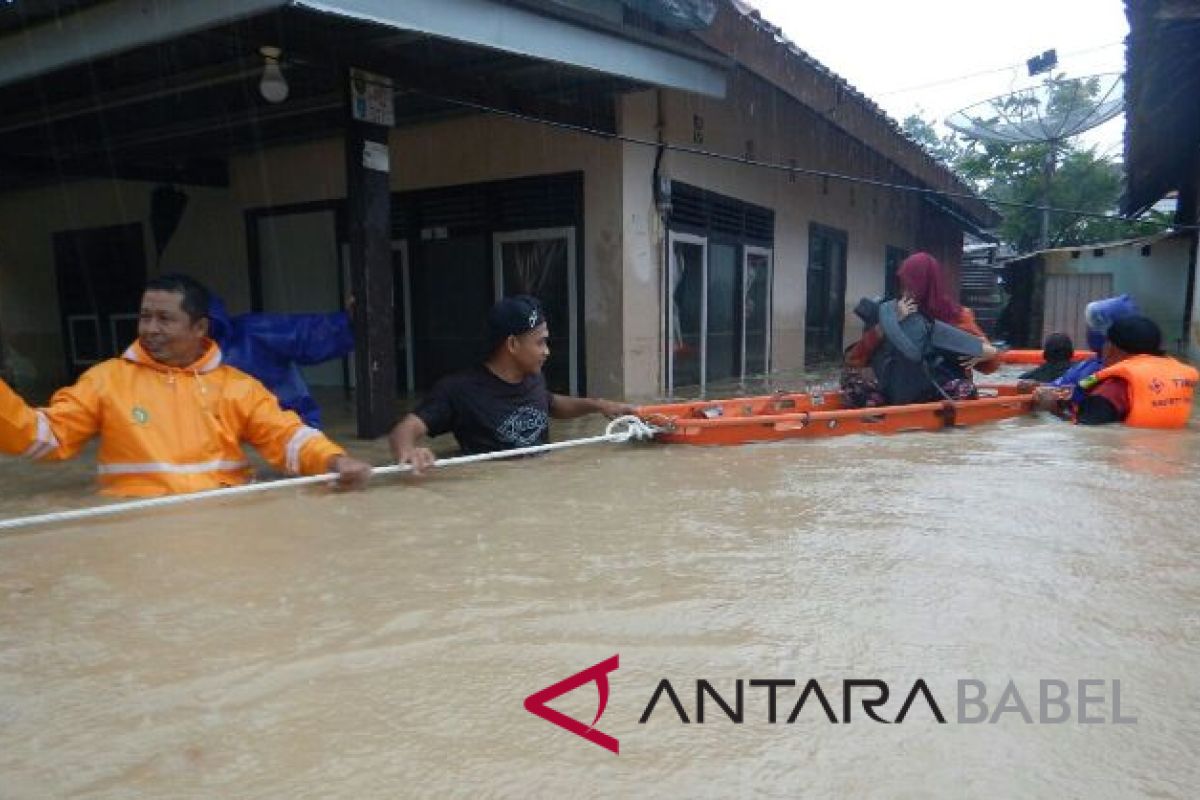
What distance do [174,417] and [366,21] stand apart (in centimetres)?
204

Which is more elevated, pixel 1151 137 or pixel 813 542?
pixel 1151 137

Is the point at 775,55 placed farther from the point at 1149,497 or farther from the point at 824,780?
the point at 824,780

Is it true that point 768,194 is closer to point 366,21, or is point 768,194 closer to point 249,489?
point 366,21

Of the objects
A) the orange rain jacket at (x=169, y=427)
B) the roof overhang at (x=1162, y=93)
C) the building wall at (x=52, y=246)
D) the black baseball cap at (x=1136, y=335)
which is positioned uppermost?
the roof overhang at (x=1162, y=93)

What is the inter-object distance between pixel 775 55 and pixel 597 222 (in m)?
2.00

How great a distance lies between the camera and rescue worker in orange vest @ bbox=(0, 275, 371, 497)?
2.74 metres

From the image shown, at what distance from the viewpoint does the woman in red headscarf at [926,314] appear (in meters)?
4.57

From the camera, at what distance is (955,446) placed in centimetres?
412

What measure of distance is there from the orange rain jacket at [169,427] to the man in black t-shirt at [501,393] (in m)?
0.57

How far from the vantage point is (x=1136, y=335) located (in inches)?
182

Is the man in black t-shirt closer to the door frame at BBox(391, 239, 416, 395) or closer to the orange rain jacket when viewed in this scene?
the orange rain jacket

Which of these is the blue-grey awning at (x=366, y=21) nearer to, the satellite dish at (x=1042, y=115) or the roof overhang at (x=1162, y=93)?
the roof overhang at (x=1162, y=93)

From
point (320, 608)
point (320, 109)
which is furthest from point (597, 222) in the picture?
point (320, 608)

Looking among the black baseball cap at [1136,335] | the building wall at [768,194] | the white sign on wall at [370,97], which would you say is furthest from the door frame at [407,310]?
the black baseball cap at [1136,335]
